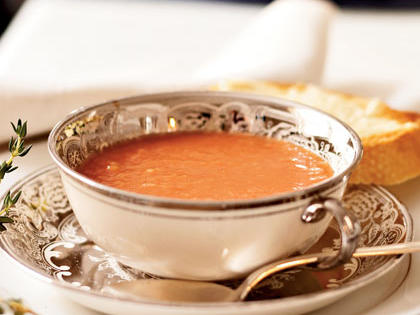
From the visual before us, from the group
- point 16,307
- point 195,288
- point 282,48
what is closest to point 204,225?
point 195,288

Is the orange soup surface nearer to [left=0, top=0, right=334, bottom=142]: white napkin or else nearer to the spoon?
the spoon

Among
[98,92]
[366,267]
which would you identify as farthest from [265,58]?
[366,267]

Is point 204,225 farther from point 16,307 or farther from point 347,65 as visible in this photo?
point 347,65

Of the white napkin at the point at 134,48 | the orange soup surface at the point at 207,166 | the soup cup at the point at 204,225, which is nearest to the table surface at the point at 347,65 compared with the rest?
the white napkin at the point at 134,48

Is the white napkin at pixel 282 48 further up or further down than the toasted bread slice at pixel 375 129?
further down

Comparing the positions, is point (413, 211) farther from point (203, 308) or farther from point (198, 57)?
point (198, 57)

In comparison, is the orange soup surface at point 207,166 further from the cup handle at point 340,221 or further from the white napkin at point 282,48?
the white napkin at point 282,48

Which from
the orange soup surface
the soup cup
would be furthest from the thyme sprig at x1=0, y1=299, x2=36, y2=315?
the orange soup surface

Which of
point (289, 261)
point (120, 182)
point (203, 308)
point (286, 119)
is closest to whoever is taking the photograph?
point (203, 308)

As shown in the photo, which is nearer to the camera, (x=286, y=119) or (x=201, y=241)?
(x=201, y=241)
